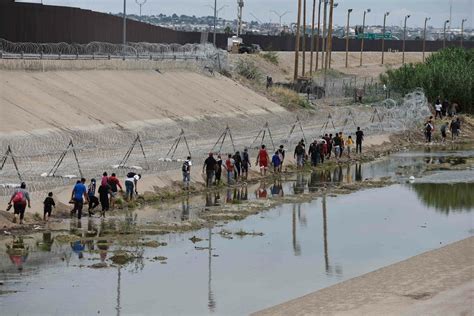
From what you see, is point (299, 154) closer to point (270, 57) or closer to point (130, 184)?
point (130, 184)

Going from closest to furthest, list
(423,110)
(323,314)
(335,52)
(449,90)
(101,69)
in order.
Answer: (323,314), (101,69), (423,110), (449,90), (335,52)

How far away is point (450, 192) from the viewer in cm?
4128

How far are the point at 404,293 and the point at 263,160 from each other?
62.9 feet

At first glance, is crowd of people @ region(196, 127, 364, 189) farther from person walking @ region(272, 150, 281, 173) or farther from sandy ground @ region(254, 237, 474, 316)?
sandy ground @ region(254, 237, 474, 316)

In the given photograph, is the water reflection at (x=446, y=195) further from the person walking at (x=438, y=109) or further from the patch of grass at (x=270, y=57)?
the patch of grass at (x=270, y=57)

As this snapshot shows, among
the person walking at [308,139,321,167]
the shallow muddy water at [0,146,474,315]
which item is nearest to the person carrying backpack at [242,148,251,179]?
the shallow muddy water at [0,146,474,315]

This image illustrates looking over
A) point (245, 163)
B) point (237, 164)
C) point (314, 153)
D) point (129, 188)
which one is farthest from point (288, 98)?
point (129, 188)

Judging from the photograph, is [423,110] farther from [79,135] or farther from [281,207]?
[281,207]

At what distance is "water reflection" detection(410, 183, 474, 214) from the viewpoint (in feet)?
124

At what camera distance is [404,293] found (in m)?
22.9

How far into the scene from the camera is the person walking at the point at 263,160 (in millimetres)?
41594

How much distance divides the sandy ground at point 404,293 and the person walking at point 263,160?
48.8 feet

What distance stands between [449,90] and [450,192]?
33.6 metres

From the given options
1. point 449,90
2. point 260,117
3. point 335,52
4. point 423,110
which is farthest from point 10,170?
point 335,52
